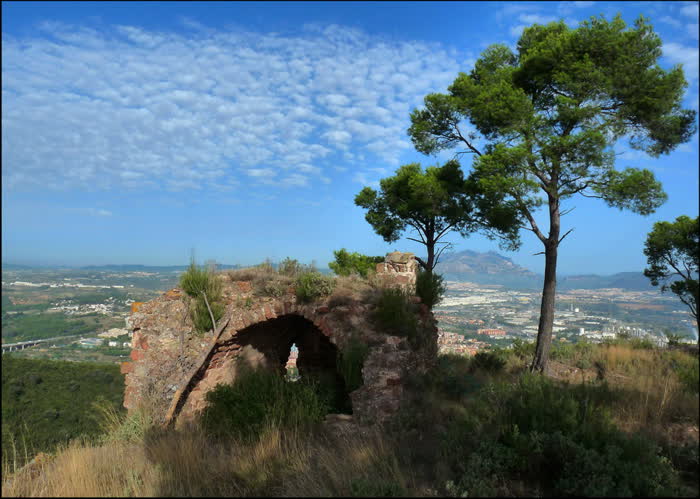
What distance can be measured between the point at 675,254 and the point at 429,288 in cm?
789

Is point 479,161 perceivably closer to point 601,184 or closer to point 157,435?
point 601,184

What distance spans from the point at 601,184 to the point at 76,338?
28.1 m

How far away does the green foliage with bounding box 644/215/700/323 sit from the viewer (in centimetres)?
1053

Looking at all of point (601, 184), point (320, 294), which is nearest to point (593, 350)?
point (601, 184)

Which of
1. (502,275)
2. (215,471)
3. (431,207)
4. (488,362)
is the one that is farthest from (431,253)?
(502,275)

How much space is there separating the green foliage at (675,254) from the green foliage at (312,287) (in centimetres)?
907

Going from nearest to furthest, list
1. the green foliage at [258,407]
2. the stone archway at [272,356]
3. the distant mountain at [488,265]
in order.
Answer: the green foliage at [258,407] → the stone archway at [272,356] → the distant mountain at [488,265]

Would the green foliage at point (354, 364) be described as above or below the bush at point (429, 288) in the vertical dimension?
below

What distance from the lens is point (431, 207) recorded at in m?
14.0

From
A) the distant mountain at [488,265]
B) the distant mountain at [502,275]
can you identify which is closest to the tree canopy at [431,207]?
the distant mountain at [502,275]

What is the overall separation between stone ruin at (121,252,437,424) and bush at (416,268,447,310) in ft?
0.95

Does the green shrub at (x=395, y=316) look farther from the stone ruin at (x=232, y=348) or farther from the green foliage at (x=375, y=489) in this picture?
the green foliage at (x=375, y=489)

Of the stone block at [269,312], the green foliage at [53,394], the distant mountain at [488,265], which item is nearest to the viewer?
the stone block at [269,312]

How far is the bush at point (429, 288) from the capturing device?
824 cm
